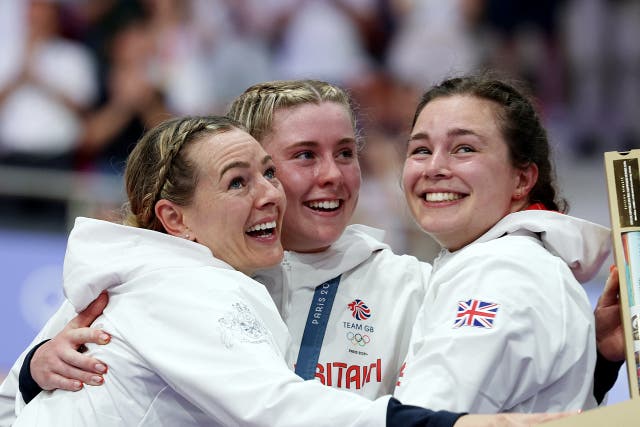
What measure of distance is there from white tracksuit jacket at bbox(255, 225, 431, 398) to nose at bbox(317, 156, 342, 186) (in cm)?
25

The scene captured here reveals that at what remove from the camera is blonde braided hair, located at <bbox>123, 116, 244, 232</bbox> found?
3039mm

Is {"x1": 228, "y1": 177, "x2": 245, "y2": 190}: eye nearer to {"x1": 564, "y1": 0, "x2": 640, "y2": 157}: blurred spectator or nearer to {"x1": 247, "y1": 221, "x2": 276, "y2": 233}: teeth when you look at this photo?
{"x1": 247, "y1": 221, "x2": 276, "y2": 233}: teeth

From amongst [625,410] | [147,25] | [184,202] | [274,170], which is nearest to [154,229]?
[184,202]

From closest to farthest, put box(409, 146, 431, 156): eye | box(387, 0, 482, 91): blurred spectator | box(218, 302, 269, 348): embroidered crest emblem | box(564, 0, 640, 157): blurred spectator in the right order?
box(218, 302, 269, 348): embroidered crest emblem → box(409, 146, 431, 156): eye → box(564, 0, 640, 157): blurred spectator → box(387, 0, 482, 91): blurred spectator

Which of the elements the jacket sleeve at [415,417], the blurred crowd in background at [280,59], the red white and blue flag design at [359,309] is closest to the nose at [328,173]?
the red white and blue flag design at [359,309]

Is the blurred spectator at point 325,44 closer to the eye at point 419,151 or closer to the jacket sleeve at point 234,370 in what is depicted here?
the eye at point 419,151

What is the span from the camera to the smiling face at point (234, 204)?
303 centimetres

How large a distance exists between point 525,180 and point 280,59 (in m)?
5.23

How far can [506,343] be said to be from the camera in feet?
8.38

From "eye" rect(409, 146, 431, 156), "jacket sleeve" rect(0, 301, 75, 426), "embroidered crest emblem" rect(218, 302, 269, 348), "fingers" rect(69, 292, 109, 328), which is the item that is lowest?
"jacket sleeve" rect(0, 301, 75, 426)

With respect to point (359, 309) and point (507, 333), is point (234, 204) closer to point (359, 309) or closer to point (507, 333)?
point (359, 309)

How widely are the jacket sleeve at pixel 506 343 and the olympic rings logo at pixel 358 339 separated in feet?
1.54

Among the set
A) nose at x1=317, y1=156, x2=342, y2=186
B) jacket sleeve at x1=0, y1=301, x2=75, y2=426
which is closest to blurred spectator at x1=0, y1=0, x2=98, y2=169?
jacket sleeve at x1=0, y1=301, x2=75, y2=426

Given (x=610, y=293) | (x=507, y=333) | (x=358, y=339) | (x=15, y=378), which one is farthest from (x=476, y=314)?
(x=15, y=378)
